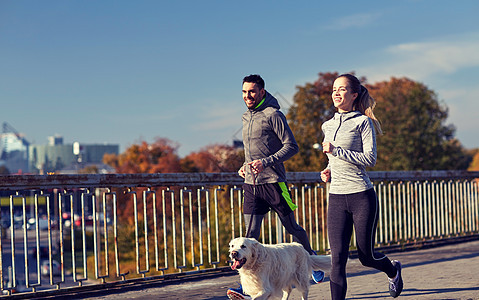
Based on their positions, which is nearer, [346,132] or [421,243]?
[346,132]

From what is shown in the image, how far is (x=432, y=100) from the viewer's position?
4775 centimetres

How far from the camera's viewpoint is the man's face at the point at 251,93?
6.01 m

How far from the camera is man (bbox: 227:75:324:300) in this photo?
5961 mm

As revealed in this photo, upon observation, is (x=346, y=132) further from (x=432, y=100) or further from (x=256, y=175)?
(x=432, y=100)

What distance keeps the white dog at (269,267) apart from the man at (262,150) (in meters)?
0.47

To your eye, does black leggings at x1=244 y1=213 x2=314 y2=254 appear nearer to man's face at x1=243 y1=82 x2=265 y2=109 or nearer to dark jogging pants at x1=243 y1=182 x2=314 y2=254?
dark jogging pants at x1=243 y1=182 x2=314 y2=254

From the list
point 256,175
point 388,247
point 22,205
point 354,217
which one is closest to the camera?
point 354,217

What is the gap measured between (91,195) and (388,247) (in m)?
5.96

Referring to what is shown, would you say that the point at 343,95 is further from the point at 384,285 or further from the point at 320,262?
the point at 384,285

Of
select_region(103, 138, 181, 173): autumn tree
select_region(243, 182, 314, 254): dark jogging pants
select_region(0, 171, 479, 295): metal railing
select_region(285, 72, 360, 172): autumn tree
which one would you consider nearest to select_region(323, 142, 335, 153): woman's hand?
select_region(243, 182, 314, 254): dark jogging pants

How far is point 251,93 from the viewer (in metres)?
6.01

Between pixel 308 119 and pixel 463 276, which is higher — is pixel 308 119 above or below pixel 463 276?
above

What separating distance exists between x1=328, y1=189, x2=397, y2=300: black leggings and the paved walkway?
134 cm

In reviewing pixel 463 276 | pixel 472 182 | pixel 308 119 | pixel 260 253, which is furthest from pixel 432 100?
pixel 260 253
